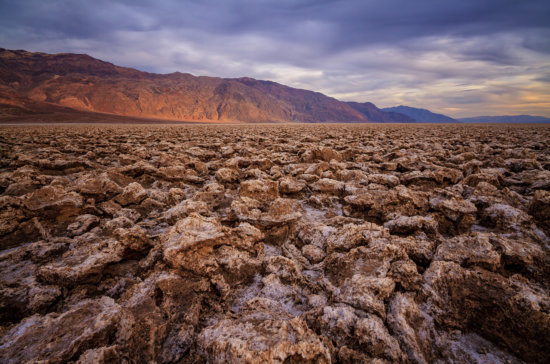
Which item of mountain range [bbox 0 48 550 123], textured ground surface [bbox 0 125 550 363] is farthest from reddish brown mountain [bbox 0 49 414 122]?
Result: textured ground surface [bbox 0 125 550 363]

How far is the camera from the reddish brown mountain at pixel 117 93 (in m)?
60.6

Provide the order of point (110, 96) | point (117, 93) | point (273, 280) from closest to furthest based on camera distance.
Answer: point (273, 280) → point (110, 96) → point (117, 93)

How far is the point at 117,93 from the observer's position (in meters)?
67.8

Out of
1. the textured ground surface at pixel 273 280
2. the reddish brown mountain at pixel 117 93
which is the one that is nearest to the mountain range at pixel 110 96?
the reddish brown mountain at pixel 117 93

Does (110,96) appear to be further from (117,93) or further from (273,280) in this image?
(273,280)

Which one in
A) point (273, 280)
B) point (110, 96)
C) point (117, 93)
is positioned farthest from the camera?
point (117, 93)

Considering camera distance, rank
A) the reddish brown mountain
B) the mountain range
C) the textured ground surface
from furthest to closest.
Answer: the reddish brown mountain, the mountain range, the textured ground surface

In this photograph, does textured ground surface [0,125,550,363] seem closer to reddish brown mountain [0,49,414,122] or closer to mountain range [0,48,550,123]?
mountain range [0,48,550,123]

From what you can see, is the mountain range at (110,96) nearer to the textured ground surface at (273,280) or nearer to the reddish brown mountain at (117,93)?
the reddish brown mountain at (117,93)

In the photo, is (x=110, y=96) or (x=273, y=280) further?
(x=110, y=96)

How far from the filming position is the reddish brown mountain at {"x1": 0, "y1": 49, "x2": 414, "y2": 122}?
6062 centimetres

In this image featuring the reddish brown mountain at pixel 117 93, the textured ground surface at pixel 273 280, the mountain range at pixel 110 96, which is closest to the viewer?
the textured ground surface at pixel 273 280

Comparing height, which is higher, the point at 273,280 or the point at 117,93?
the point at 117,93

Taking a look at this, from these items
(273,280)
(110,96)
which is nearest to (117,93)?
(110,96)
